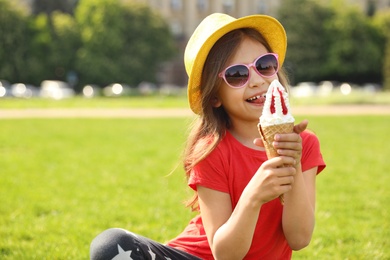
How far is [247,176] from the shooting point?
261cm

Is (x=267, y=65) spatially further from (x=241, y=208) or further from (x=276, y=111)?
(x=241, y=208)

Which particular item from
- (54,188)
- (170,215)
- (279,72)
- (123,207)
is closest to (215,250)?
(279,72)

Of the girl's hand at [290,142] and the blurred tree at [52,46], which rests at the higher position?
the girl's hand at [290,142]

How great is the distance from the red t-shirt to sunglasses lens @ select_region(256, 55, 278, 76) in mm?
343

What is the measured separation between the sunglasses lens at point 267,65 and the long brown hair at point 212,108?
0.13 metres

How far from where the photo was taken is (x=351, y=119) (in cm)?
1925

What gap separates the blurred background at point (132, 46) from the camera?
45.2 metres

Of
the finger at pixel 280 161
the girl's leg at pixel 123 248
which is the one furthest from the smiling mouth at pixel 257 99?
the girl's leg at pixel 123 248

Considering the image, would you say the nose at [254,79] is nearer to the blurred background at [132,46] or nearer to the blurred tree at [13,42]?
the blurred background at [132,46]

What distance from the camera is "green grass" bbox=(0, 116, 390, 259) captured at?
464cm

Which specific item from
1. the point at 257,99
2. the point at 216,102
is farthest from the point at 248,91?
the point at 216,102

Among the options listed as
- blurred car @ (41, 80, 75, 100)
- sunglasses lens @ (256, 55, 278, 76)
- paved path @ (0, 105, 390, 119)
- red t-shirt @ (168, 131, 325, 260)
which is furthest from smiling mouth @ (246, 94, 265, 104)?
blurred car @ (41, 80, 75, 100)

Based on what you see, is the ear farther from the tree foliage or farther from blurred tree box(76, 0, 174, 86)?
the tree foliage

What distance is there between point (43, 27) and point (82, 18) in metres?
3.11
